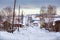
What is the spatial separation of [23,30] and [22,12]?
0.71ft

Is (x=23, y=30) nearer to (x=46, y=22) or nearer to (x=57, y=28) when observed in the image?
(x=46, y=22)

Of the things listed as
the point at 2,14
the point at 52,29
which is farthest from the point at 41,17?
the point at 2,14

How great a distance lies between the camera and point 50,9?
147 cm

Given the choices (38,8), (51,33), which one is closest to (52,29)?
(51,33)

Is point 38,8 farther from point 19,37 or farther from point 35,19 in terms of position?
point 19,37

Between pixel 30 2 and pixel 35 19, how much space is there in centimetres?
22

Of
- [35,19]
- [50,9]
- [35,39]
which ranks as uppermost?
[50,9]

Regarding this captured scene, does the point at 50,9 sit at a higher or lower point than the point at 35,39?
higher

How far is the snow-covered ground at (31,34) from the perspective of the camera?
144cm

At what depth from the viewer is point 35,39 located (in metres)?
1.44

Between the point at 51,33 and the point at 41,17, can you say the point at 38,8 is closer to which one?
the point at 41,17

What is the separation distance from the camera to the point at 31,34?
1.46m

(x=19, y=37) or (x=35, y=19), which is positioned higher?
(x=35, y=19)

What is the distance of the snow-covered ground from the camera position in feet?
4.73
